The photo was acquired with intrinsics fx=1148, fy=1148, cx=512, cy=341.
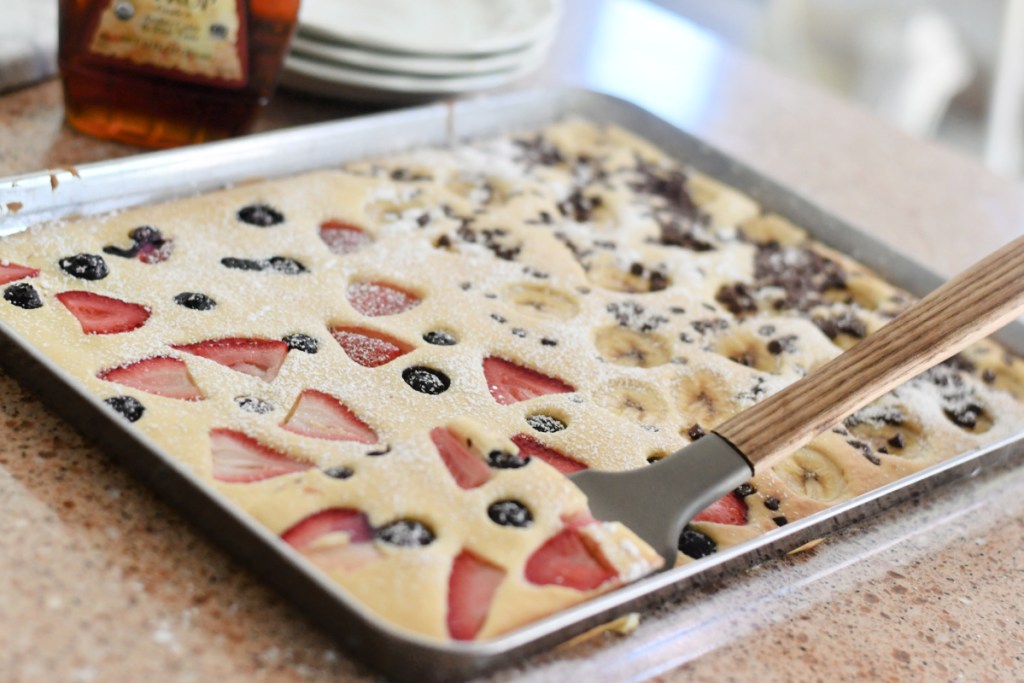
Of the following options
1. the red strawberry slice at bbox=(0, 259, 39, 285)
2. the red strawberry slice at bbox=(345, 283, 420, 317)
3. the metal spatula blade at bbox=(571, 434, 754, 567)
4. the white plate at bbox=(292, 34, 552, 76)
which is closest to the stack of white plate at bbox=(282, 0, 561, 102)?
the white plate at bbox=(292, 34, 552, 76)

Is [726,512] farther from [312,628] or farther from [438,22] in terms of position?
[438,22]

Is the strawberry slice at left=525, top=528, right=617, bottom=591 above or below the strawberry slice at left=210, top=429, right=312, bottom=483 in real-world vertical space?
above

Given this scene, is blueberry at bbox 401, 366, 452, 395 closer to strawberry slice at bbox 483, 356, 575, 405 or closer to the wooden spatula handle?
strawberry slice at bbox 483, 356, 575, 405

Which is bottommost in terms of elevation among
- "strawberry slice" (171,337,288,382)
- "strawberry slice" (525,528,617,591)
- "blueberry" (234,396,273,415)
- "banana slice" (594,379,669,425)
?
"strawberry slice" (171,337,288,382)

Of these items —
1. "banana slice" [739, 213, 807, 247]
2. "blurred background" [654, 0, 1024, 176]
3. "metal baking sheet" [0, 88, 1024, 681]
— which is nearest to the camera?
"metal baking sheet" [0, 88, 1024, 681]

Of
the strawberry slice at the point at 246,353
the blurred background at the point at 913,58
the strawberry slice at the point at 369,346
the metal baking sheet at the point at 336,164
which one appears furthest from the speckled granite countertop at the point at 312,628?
the blurred background at the point at 913,58

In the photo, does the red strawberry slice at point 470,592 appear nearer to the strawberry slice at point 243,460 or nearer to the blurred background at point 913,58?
the strawberry slice at point 243,460

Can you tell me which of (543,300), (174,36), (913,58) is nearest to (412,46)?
(174,36)
